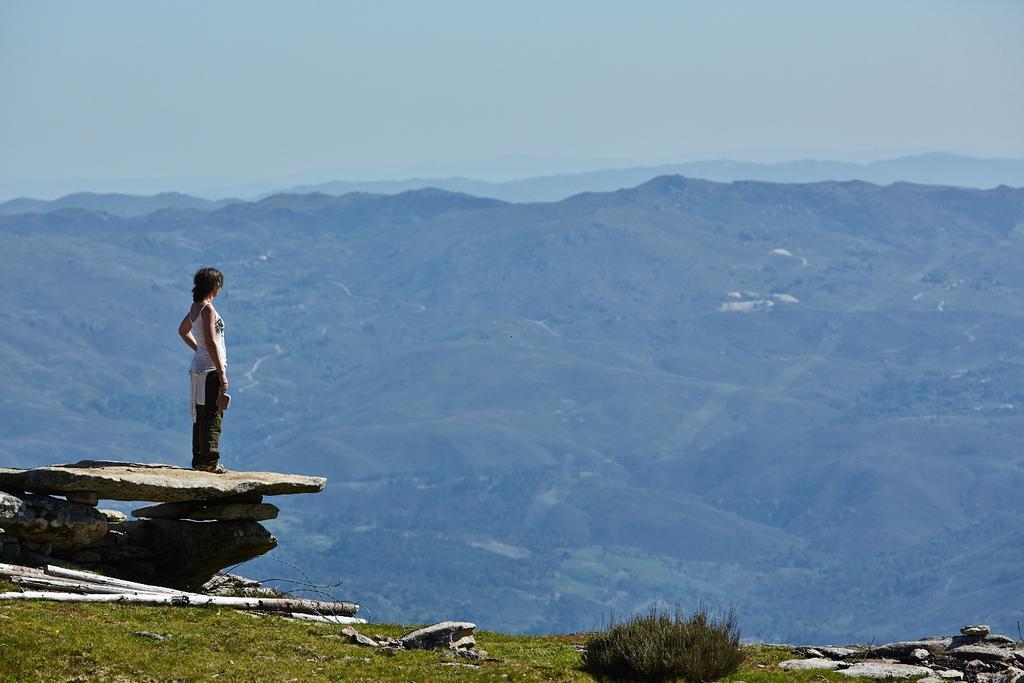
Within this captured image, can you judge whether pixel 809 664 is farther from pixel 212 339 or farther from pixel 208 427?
pixel 212 339

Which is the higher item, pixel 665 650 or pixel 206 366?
pixel 206 366

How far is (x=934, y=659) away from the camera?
2180cm

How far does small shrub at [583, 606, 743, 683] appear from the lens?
19.1 metres

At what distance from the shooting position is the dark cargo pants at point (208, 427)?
24188mm

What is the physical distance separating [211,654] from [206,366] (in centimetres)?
683

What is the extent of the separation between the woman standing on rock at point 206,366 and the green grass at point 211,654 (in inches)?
160

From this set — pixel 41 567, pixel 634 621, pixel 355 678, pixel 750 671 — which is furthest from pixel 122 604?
pixel 750 671

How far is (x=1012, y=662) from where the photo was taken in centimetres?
2112

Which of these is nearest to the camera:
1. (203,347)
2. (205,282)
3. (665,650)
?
(665,650)

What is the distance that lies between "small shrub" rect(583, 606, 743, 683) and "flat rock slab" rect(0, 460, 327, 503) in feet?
18.4

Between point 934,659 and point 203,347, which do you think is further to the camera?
point 203,347

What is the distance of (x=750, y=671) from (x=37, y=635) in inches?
419

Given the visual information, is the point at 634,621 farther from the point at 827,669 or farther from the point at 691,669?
the point at 827,669

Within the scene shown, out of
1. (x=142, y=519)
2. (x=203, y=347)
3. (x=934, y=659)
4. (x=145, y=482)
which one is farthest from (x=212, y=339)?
(x=934, y=659)
